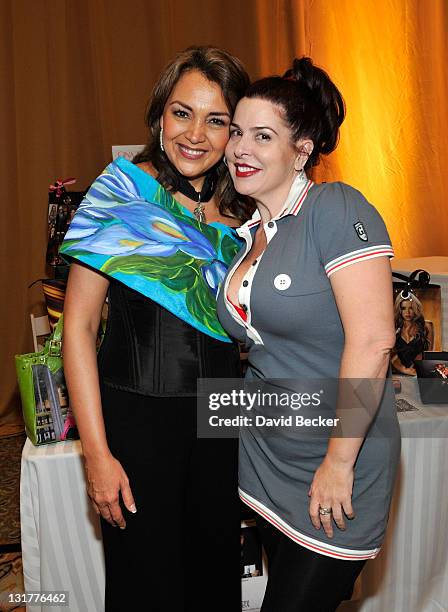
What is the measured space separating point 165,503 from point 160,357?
309 millimetres

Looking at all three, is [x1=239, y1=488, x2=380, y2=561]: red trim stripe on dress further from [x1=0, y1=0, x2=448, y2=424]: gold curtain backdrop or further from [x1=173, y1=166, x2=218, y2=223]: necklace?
[x1=0, y1=0, x2=448, y2=424]: gold curtain backdrop

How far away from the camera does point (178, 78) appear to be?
1557mm

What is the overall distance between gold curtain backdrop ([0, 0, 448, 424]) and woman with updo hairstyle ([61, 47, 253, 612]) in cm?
239

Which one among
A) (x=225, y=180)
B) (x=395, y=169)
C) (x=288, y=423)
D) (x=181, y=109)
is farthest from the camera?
(x=395, y=169)

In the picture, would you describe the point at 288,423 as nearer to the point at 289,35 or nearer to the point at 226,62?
the point at 226,62

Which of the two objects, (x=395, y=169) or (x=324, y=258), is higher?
(x=395, y=169)

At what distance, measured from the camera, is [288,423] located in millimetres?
1302

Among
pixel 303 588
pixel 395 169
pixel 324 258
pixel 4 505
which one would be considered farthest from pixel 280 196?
pixel 395 169

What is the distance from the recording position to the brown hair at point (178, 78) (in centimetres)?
154

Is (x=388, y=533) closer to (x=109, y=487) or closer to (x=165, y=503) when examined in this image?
(x=165, y=503)

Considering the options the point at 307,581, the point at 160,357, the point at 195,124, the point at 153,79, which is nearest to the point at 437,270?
the point at 195,124

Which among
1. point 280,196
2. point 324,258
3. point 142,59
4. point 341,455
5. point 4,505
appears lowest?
point 4,505

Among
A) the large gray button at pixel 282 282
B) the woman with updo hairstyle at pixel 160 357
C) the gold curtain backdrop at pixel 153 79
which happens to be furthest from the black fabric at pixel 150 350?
the gold curtain backdrop at pixel 153 79

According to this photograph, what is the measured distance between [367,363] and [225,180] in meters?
0.70
